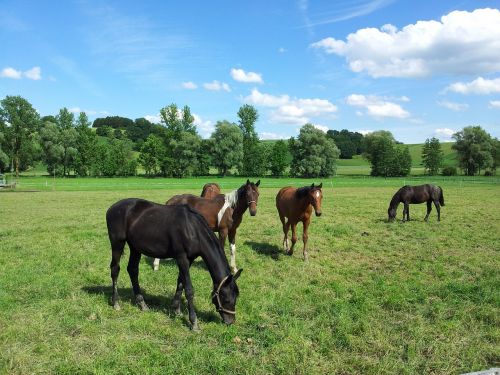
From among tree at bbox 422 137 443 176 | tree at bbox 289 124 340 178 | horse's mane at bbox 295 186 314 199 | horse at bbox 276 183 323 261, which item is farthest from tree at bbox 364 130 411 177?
horse's mane at bbox 295 186 314 199

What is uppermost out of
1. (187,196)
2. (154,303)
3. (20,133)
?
(20,133)

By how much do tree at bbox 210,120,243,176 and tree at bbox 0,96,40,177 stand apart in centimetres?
3572

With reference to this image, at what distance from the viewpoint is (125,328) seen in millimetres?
6133

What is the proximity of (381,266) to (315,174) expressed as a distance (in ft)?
226

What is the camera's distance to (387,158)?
8512cm

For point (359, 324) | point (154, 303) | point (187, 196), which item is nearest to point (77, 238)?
point (187, 196)

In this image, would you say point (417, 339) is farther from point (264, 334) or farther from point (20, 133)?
point (20, 133)

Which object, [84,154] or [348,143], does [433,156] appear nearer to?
[348,143]

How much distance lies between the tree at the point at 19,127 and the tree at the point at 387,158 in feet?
244

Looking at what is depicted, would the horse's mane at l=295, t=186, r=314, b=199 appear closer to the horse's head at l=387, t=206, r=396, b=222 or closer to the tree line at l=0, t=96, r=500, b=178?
the horse's head at l=387, t=206, r=396, b=222

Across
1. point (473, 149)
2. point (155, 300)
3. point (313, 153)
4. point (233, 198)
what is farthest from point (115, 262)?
point (473, 149)

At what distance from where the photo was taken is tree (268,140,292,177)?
8381 centimetres

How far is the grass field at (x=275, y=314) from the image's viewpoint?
5070 mm

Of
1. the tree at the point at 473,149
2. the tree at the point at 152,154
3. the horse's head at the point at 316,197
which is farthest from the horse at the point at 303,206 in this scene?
the tree at the point at 473,149
